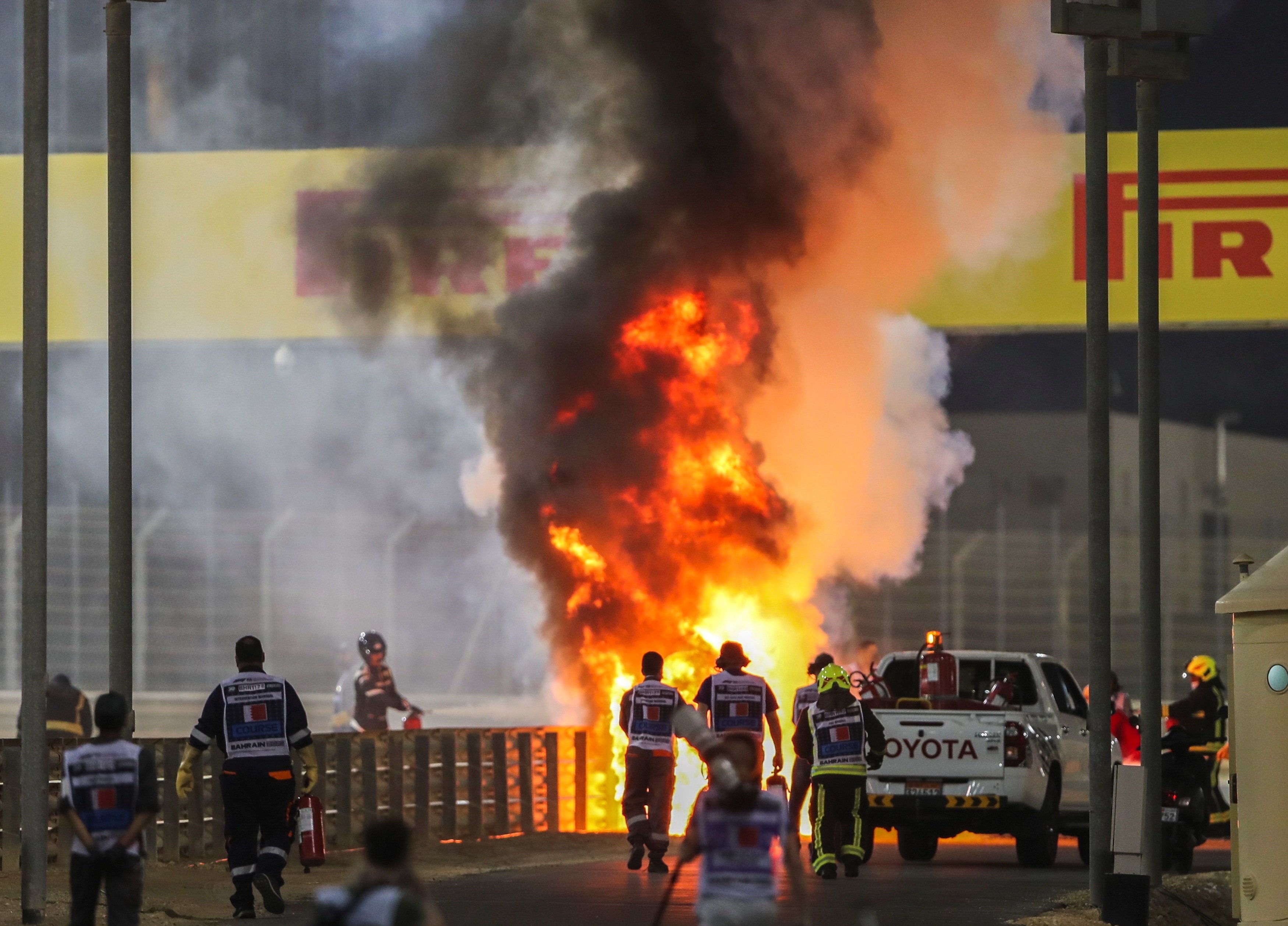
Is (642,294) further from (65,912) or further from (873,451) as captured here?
(65,912)

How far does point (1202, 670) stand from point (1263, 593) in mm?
6571

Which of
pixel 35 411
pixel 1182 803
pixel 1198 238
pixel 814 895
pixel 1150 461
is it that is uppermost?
pixel 1198 238

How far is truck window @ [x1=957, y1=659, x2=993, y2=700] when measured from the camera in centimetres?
2034

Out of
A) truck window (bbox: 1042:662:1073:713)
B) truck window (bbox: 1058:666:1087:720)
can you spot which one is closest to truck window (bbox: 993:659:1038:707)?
truck window (bbox: 1042:662:1073:713)

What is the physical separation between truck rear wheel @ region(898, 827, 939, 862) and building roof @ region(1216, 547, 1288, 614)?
21.4 ft

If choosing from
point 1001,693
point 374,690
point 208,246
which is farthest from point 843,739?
point 208,246

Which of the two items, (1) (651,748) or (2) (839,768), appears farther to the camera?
(1) (651,748)

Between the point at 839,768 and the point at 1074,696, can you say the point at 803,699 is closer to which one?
the point at 839,768

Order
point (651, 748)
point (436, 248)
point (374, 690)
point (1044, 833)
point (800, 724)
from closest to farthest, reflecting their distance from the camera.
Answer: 1. point (800, 724)
2. point (651, 748)
3. point (1044, 833)
4. point (374, 690)
5. point (436, 248)

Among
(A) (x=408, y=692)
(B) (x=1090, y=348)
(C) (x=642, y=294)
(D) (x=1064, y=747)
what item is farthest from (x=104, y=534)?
(B) (x=1090, y=348)

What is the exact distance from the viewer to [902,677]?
20.7m

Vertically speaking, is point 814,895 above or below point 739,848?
below

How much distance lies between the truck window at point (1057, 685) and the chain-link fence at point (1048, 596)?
36.0 ft

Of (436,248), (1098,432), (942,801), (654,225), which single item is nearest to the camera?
(1098,432)
